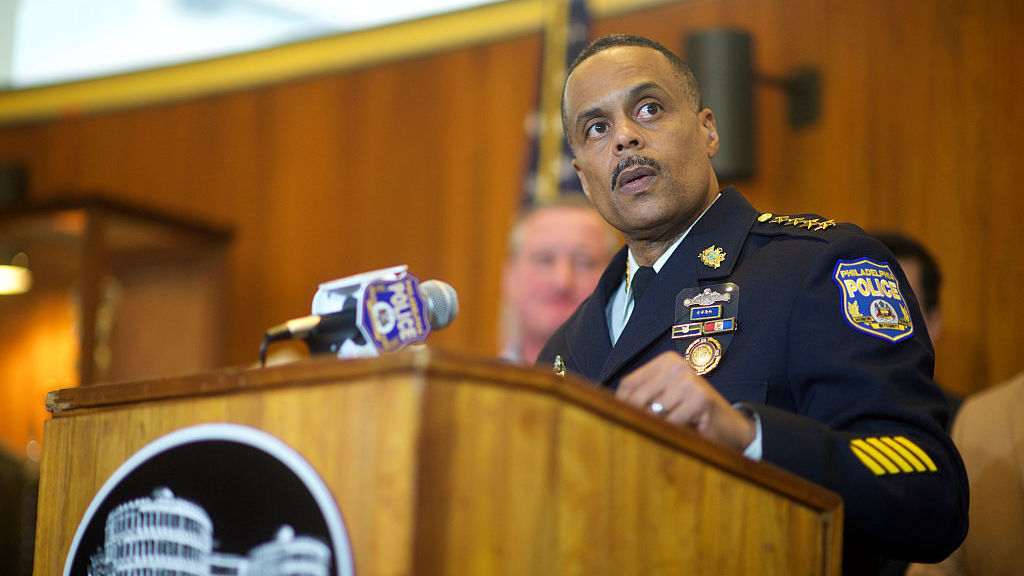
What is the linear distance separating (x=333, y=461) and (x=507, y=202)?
3.46 meters

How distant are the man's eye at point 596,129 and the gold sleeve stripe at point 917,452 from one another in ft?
2.34

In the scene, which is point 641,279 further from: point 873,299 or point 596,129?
point 873,299

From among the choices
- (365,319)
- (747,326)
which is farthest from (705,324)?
(365,319)

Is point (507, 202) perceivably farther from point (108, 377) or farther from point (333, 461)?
point (333, 461)

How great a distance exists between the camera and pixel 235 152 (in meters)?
5.11

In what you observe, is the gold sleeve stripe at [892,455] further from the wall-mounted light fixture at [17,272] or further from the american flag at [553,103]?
the wall-mounted light fixture at [17,272]

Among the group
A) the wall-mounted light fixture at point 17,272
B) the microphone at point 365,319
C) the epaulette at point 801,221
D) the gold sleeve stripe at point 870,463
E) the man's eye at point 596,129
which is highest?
the wall-mounted light fixture at point 17,272

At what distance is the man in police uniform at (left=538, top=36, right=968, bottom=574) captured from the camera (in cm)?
120

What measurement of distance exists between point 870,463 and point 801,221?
453 millimetres

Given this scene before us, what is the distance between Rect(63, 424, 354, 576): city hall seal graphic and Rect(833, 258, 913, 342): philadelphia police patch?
2.35 ft

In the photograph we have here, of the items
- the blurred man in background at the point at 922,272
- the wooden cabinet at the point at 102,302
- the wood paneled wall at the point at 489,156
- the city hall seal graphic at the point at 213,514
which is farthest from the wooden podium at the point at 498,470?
the wooden cabinet at the point at 102,302

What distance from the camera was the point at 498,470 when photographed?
943mm

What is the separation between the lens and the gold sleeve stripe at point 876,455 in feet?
3.95

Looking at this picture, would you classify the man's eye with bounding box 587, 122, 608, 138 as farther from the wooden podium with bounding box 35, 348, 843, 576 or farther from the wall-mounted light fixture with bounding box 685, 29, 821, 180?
the wall-mounted light fixture with bounding box 685, 29, 821, 180
